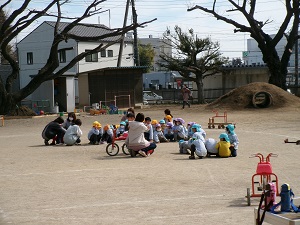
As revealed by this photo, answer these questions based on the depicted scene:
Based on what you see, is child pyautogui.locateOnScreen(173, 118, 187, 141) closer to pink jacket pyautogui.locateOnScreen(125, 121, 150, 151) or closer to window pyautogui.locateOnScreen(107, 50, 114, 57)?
pink jacket pyautogui.locateOnScreen(125, 121, 150, 151)

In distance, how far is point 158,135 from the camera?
21.4 meters

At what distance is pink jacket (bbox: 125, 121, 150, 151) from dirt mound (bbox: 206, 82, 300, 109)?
20.4m

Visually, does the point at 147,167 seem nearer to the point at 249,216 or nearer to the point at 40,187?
the point at 40,187

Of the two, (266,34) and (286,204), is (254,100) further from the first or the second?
(286,204)

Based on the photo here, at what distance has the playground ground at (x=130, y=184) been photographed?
30.8 ft

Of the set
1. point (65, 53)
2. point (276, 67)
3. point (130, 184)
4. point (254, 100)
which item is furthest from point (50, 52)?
point (65, 53)

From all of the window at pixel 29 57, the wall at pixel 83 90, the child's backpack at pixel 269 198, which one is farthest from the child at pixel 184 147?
the window at pixel 29 57

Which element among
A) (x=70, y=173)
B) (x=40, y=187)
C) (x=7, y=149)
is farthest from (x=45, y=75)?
(x=7, y=149)

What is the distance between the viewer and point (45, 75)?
27.3 ft

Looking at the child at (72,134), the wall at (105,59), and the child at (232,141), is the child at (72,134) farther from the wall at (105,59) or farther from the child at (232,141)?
the wall at (105,59)

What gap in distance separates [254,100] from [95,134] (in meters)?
17.8

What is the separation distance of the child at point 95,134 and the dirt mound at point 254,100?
17.0 m

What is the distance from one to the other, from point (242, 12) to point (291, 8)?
134 inches

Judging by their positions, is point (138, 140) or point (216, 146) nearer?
point (216, 146)
